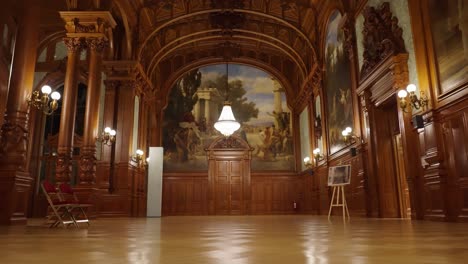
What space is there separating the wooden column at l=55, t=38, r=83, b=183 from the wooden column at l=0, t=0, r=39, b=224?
87.0 inches

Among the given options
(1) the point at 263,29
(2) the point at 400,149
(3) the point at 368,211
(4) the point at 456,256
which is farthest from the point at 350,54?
(4) the point at 456,256

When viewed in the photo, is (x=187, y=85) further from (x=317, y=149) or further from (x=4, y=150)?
(x=4, y=150)

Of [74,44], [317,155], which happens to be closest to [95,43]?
[74,44]

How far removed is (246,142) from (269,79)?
13.6 ft

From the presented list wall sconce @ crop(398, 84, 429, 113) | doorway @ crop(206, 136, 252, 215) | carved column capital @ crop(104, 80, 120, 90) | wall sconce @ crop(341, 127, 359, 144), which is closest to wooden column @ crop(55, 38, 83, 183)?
carved column capital @ crop(104, 80, 120, 90)

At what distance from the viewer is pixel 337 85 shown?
A: 13.6 m

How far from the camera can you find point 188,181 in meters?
19.8

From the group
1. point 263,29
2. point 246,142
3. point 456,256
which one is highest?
point 263,29

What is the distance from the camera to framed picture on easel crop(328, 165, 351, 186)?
9.85m

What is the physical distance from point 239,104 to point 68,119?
493 inches

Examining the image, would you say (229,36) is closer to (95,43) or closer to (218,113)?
(218,113)

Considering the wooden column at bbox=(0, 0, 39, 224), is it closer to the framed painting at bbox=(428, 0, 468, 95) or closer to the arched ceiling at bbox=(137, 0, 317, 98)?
the framed painting at bbox=(428, 0, 468, 95)

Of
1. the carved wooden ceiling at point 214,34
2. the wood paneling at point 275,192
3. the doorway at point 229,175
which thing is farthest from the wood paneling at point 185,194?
the carved wooden ceiling at point 214,34

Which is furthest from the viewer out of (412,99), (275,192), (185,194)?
(275,192)
